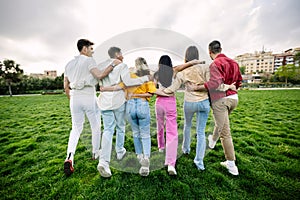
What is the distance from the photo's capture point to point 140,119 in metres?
2.06

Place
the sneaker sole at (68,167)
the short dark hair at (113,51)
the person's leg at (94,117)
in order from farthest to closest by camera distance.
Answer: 1. the sneaker sole at (68,167)
2. the person's leg at (94,117)
3. the short dark hair at (113,51)

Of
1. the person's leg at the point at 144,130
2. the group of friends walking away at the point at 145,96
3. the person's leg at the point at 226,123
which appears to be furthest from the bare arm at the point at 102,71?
the person's leg at the point at 226,123

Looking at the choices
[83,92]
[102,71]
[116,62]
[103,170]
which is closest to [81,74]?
[83,92]

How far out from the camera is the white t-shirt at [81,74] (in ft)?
7.11

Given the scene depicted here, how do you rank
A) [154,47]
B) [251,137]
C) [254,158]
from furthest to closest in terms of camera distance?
1. [251,137]
2. [254,158]
3. [154,47]

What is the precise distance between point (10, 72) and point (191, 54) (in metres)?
35.2

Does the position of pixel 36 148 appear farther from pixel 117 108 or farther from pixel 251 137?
pixel 251 137

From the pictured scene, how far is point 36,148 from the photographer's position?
3533 mm

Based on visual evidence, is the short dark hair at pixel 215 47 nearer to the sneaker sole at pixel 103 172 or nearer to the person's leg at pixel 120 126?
the person's leg at pixel 120 126

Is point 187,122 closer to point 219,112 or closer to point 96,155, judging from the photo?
point 219,112

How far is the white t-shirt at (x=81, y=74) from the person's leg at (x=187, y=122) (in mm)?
1358

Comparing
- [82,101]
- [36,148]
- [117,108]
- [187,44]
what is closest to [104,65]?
[117,108]

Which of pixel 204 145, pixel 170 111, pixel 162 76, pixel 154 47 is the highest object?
pixel 154 47

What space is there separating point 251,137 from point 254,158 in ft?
3.84
